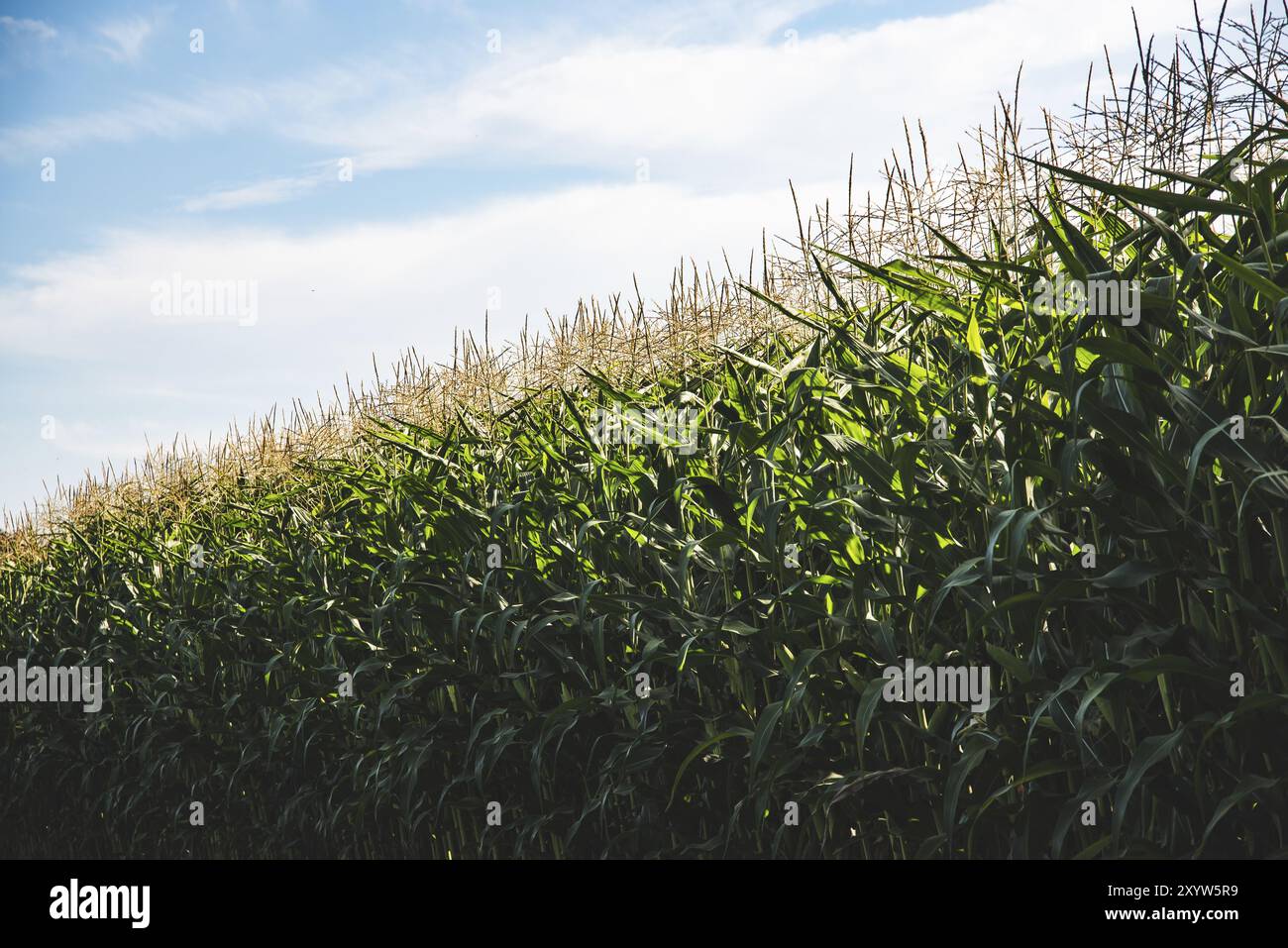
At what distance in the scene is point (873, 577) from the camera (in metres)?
2.88

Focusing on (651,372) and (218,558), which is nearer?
(651,372)

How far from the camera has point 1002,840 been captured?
2.71 m

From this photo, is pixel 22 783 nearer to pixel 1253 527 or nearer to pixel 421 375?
pixel 421 375

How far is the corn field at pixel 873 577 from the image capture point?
7.00 ft

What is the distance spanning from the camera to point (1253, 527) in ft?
6.97

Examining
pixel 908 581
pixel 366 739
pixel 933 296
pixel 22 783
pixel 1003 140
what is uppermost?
pixel 1003 140

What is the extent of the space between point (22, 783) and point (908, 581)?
823 centimetres

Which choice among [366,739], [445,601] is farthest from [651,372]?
[366,739]

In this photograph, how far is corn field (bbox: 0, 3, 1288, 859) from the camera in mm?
2135

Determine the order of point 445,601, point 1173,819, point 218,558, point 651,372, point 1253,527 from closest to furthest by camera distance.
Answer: point 1253,527 → point 1173,819 → point 445,601 → point 651,372 → point 218,558

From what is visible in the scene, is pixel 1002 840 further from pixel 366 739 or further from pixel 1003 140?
pixel 366 739

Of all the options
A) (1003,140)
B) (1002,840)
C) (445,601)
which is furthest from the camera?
(445,601)
